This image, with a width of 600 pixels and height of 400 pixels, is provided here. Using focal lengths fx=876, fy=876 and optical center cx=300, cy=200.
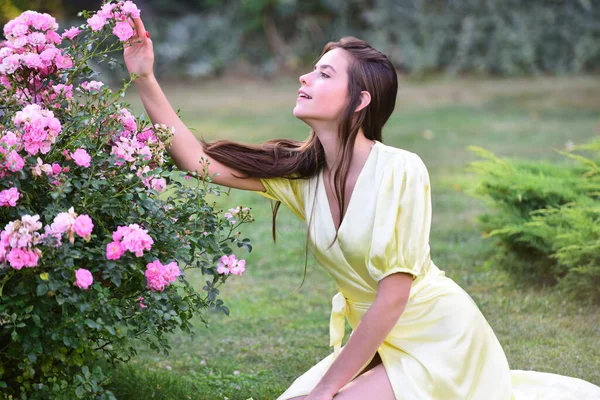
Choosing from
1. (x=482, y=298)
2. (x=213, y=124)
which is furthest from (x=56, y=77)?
(x=213, y=124)

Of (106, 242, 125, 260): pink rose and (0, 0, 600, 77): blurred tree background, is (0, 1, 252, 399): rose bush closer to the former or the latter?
(106, 242, 125, 260): pink rose

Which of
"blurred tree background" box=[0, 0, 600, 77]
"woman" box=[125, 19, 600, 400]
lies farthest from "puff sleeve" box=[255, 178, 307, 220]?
"blurred tree background" box=[0, 0, 600, 77]

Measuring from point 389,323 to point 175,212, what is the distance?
757 mm

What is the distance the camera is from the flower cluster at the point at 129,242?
2391 mm

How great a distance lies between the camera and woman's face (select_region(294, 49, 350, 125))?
2.83 m

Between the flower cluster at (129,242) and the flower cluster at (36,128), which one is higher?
the flower cluster at (36,128)

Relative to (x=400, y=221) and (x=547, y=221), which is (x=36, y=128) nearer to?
(x=400, y=221)

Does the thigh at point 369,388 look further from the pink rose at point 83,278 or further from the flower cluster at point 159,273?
the pink rose at point 83,278

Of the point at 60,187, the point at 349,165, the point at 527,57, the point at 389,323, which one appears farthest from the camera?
the point at 527,57

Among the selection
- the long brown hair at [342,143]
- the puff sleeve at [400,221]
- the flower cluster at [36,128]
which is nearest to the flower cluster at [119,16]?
the flower cluster at [36,128]

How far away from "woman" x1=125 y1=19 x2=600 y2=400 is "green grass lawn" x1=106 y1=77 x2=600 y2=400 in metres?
0.87

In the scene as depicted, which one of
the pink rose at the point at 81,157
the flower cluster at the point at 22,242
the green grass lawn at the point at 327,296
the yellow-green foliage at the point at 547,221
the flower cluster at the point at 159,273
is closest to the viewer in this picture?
the flower cluster at the point at 22,242

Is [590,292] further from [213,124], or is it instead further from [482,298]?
[213,124]

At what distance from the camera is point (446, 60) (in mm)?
13289
